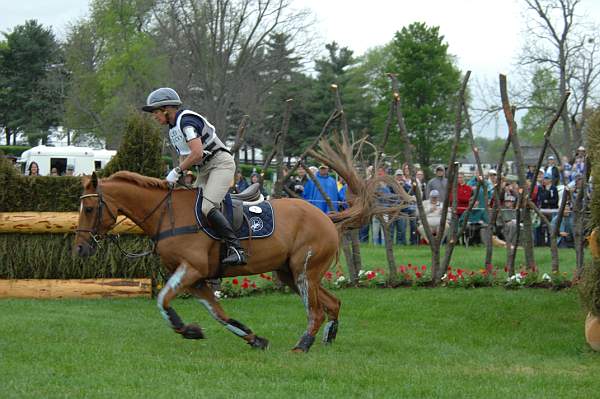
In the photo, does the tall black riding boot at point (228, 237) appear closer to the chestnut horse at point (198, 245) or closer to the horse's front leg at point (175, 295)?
the chestnut horse at point (198, 245)

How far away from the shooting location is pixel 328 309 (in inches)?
406

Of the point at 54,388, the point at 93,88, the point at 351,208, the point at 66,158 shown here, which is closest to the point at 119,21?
the point at 93,88

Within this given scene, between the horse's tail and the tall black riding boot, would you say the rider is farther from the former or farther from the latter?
the horse's tail

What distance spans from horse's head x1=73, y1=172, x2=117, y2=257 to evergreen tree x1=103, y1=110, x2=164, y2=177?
4.75 meters

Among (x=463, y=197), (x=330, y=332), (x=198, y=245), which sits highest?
(x=463, y=197)

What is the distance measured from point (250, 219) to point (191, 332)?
1489 millimetres

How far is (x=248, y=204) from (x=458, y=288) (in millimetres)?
5273

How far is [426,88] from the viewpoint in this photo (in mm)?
61281

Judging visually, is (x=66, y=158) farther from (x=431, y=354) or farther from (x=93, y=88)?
(x=431, y=354)

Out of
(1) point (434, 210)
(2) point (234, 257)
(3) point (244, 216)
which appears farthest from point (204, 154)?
(1) point (434, 210)

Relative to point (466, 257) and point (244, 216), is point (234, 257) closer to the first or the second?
point (244, 216)

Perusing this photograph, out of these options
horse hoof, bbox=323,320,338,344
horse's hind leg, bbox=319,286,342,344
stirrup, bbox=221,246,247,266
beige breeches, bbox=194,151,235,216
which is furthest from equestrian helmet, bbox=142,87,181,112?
horse hoof, bbox=323,320,338,344

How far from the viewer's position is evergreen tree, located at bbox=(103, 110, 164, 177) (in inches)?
560

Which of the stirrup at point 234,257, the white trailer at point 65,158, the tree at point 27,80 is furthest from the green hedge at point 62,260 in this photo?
the tree at point 27,80
